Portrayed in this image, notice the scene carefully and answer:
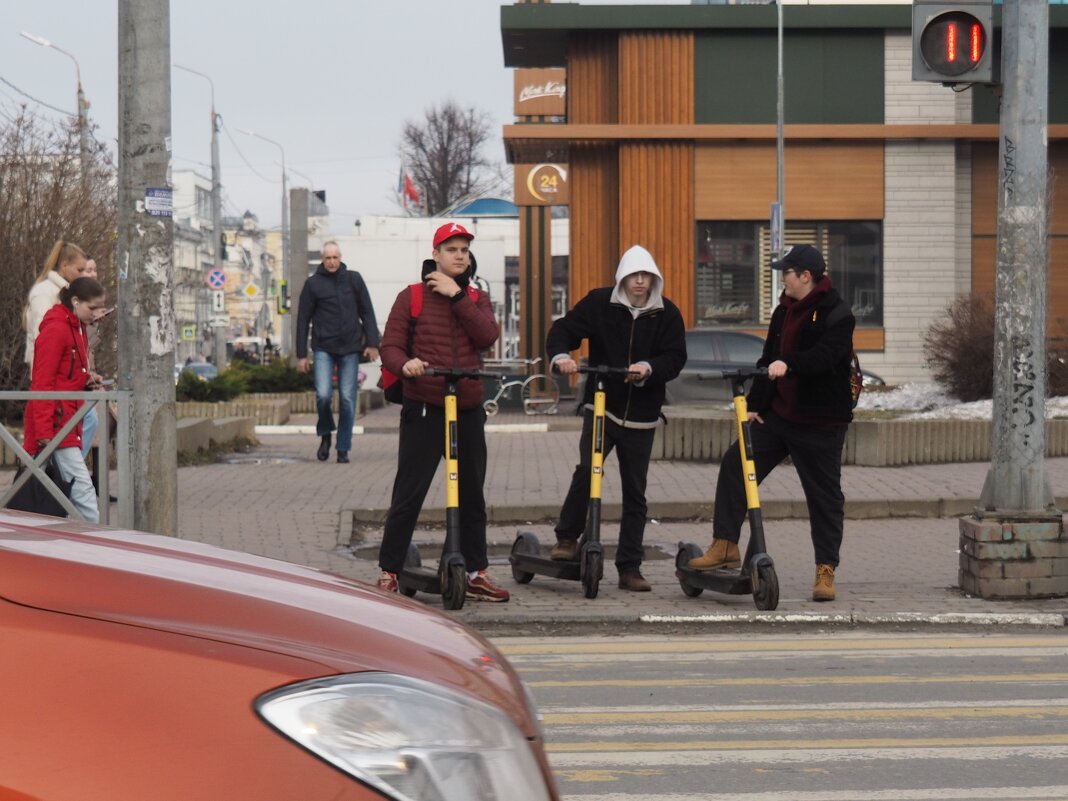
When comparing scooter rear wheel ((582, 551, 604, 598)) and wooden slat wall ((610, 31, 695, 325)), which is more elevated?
wooden slat wall ((610, 31, 695, 325))

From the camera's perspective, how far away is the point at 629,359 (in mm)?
8820

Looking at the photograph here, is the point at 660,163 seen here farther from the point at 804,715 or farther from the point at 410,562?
the point at 804,715

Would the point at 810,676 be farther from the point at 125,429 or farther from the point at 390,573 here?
the point at 125,429

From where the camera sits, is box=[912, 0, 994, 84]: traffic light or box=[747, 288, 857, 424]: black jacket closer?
box=[747, 288, 857, 424]: black jacket

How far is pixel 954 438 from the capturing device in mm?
15812

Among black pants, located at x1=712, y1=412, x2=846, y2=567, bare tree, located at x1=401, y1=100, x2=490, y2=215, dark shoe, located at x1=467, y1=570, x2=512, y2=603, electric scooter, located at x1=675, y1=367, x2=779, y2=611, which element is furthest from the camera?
bare tree, located at x1=401, y1=100, x2=490, y2=215

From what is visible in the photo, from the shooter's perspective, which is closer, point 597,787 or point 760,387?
point 597,787

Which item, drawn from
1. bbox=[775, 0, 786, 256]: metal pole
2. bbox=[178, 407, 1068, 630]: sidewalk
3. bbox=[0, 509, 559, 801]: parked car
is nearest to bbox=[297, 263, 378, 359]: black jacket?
bbox=[178, 407, 1068, 630]: sidewalk

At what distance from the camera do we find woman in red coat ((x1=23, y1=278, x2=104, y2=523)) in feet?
28.9

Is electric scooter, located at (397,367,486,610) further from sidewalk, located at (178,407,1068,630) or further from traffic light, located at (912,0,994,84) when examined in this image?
traffic light, located at (912,0,994,84)

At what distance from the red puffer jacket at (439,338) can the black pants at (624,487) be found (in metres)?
0.76

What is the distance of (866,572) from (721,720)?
4112 mm

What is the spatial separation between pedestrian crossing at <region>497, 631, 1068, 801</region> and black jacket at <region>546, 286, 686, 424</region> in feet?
4.91

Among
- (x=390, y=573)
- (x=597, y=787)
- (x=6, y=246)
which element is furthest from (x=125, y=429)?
(x=6, y=246)
